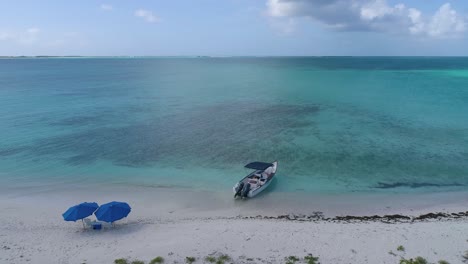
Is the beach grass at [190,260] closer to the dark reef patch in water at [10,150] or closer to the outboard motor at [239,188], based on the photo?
the outboard motor at [239,188]

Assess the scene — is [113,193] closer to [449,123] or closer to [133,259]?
[133,259]

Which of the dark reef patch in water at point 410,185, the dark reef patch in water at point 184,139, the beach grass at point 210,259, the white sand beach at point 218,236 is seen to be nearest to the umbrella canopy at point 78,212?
the white sand beach at point 218,236

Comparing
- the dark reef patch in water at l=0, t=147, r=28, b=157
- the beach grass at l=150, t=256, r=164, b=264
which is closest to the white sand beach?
the beach grass at l=150, t=256, r=164, b=264

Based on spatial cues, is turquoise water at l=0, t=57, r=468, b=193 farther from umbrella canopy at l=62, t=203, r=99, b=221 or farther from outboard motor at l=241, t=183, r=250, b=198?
umbrella canopy at l=62, t=203, r=99, b=221

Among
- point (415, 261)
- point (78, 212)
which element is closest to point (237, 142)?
point (78, 212)

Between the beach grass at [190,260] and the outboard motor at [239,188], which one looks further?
the outboard motor at [239,188]

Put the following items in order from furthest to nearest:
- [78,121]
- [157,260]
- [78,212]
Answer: [78,121] → [78,212] → [157,260]

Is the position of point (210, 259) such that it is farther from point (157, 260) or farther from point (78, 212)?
point (78, 212)
